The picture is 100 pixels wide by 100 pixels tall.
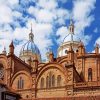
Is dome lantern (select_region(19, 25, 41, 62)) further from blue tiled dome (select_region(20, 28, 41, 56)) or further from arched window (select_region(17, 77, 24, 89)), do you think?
arched window (select_region(17, 77, 24, 89))

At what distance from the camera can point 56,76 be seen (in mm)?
A: 69188

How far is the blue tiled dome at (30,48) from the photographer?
101 m

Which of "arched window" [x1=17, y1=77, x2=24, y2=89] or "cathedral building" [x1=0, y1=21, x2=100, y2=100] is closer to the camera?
"cathedral building" [x1=0, y1=21, x2=100, y2=100]

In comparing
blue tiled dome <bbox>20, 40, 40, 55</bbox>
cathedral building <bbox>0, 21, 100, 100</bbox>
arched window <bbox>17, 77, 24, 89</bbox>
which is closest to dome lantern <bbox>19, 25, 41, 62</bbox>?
blue tiled dome <bbox>20, 40, 40, 55</bbox>

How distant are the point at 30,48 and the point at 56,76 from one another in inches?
1346

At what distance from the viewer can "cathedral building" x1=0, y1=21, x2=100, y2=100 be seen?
65231mm

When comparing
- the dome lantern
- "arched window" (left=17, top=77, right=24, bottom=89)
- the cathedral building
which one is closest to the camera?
the cathedral building

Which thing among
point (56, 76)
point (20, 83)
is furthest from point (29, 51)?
point (56, 76)

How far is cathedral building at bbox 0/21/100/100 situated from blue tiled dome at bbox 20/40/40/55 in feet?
59.5

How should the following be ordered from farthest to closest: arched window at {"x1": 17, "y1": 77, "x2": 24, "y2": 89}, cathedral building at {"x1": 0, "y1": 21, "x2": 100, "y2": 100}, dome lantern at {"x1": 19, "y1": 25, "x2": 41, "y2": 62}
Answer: dome lantern at {"x1": 19, "y1": 25, "x2": 41, "y2": 62} → arched window at {"x1": 17, "y1": 77, "x2": 24, "y2": 89} → cathedral building at {"x1": 0, "y1": 21, "x2": 100, "y2": 100}

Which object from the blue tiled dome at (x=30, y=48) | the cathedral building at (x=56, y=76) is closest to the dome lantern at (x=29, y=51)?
the blue tiled dome at (x=30, y=48)

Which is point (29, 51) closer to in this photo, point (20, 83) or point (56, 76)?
point (20, 83)

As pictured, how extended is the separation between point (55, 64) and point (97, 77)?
9.48 meters

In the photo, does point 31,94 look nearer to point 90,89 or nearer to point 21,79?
point 21,79
